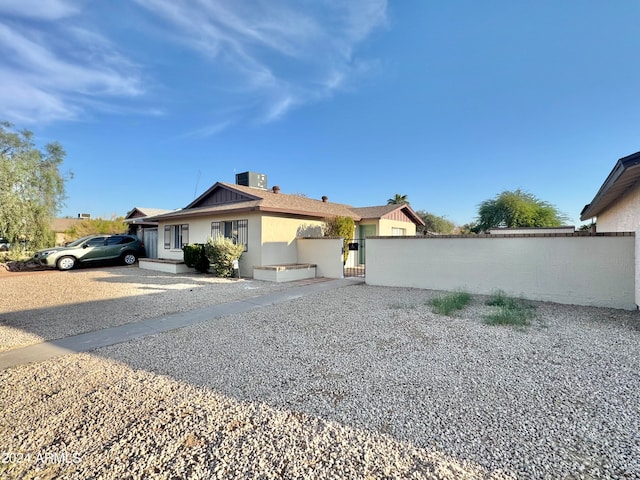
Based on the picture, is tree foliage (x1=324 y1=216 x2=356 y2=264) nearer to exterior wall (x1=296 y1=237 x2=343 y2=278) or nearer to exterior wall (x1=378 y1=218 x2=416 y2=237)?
exterior wall (x1=296 y1=237 x2=343 y2=278)

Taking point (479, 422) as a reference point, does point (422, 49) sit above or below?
above

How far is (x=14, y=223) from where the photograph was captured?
16109 mm

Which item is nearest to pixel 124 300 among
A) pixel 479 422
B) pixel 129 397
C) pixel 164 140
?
pixel 129 397

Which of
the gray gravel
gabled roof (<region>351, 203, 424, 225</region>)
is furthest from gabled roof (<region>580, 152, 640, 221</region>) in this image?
gabled roof (<region>351, 203, 424, 225</region>)

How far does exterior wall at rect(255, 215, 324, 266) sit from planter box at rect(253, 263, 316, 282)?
1.60 feet

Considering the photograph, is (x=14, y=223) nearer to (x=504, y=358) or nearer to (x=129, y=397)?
(x=129, y=397)

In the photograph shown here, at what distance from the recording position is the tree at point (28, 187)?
51.9 feet

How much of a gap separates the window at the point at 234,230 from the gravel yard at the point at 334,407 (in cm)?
753

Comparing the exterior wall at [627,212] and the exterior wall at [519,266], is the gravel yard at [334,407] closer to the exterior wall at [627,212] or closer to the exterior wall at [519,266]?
the exterior wall at [519,266]

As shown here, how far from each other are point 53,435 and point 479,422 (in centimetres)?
350

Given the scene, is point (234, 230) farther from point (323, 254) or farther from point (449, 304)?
point (449, 304)

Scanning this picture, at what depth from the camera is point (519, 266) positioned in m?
7.62

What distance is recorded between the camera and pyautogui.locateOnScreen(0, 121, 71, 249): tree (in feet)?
51.9

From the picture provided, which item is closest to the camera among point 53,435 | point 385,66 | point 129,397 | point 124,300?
point 53,435
